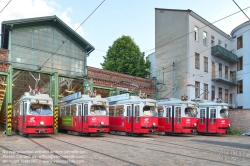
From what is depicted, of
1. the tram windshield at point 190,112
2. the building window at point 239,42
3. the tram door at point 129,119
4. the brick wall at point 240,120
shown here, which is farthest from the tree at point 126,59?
the tram door at point 129,119

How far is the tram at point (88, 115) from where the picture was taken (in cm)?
1902

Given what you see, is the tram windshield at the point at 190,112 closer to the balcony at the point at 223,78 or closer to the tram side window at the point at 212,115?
the tram side window at the point at 212,115

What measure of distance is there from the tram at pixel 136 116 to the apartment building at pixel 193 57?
33.9 feet

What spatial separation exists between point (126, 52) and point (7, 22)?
1844cm

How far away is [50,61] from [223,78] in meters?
21.7

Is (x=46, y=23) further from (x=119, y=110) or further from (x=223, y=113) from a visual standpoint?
(x=223, y=113)

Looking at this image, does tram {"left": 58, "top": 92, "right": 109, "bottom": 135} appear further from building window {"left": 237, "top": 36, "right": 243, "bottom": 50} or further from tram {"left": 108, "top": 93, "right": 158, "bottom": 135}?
building window {"left": 237, "top": 36, "right": 243, "bottom": 50}

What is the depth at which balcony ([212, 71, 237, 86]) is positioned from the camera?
34.1 meters

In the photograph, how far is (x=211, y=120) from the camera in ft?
76.0

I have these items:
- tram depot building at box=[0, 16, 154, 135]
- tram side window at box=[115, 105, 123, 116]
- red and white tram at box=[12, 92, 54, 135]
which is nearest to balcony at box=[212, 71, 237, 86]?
tram depot building at box=[0, 16, 154, 135]

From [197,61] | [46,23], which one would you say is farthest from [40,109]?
[197,61]

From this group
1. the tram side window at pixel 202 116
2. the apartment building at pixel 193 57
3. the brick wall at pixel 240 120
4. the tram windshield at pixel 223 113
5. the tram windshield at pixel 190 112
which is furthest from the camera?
the apartment building at pixel 193 57

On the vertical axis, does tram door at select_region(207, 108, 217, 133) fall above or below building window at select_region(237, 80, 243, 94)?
below

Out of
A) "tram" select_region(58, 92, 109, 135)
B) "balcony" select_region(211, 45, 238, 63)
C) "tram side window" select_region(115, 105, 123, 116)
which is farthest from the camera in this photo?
"balcony" select_region(211, 45, 238, 63)
